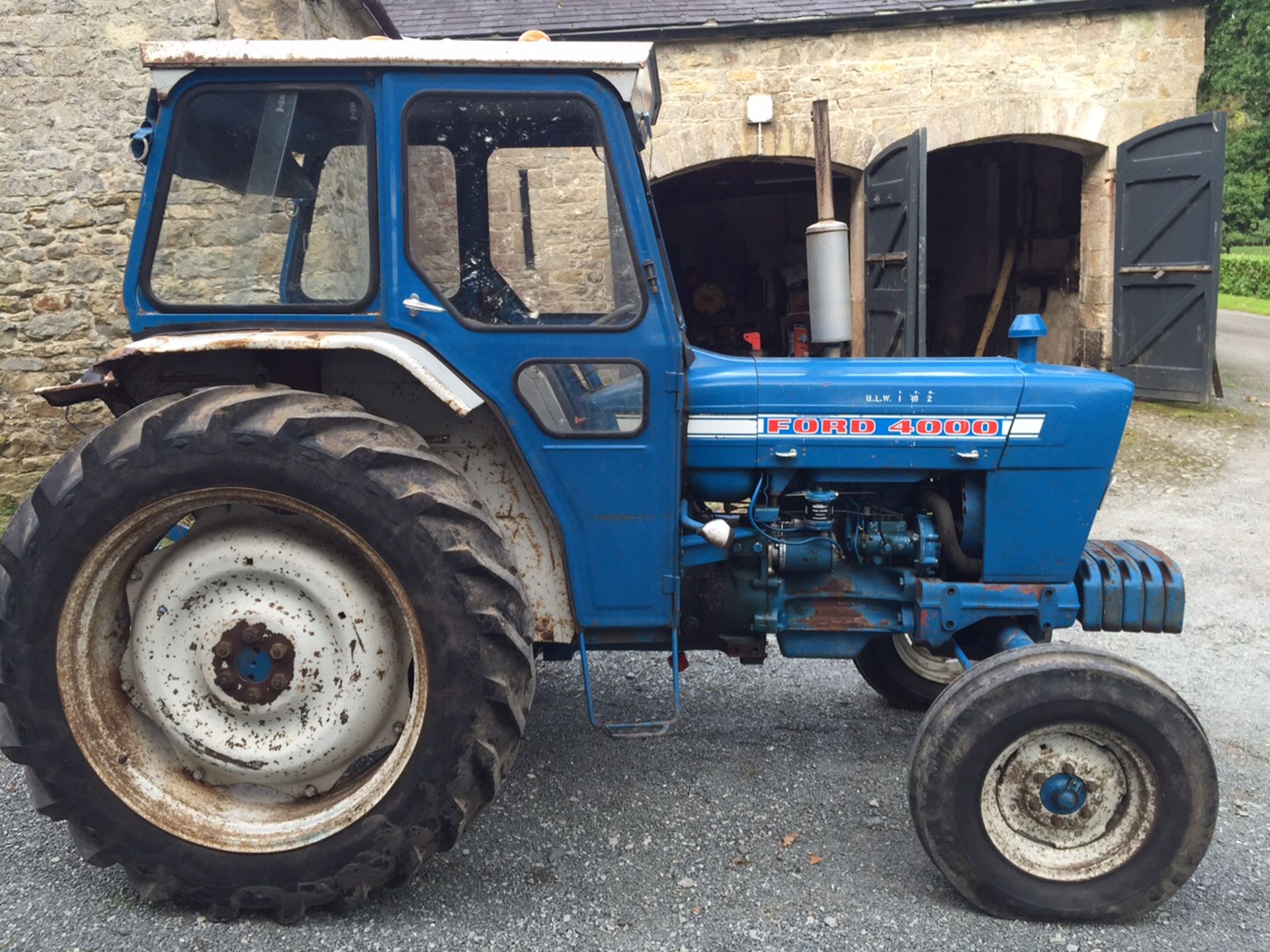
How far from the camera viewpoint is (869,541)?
9.34 ft

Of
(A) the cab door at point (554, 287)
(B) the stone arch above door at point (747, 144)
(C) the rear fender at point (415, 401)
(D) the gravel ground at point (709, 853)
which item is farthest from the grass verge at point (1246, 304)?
(C) the rear fender at point (415, 401)

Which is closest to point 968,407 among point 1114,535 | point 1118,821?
point 1118,821

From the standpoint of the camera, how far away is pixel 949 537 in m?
2.80

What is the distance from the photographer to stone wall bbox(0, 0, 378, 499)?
6.23 m

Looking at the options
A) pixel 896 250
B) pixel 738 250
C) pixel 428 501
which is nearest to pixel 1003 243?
pixel 738 250

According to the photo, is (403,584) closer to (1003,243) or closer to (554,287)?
(554,287)

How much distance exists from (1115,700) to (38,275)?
22.7ft

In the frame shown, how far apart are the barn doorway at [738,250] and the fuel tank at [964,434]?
10.2 meters

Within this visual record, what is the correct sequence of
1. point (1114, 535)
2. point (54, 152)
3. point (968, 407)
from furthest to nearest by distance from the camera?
point (54, 152) → point (1114, 535) → point (968, 407)

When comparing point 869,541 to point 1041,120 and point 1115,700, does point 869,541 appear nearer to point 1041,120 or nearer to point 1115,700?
point 1115,700

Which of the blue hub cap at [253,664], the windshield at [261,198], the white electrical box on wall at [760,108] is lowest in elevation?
the blue hub cap at [253,664]

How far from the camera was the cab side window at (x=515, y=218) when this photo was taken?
Result: 2.47 m

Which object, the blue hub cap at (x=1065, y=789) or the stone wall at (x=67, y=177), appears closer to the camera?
the blue hub cap at (x=1065, y=789)

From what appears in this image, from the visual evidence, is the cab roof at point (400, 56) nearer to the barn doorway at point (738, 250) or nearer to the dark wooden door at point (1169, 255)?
the dark wooden door at point (1169, 255)
